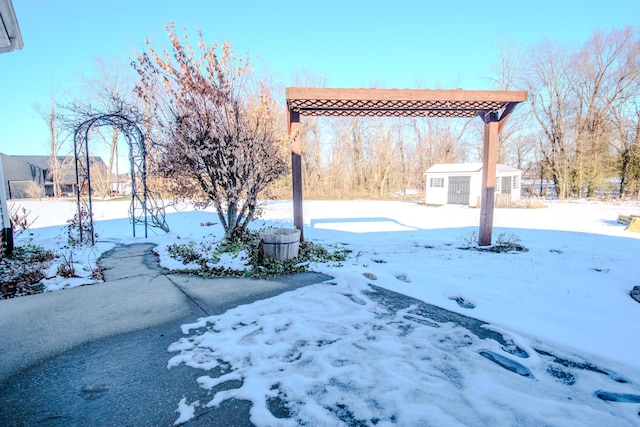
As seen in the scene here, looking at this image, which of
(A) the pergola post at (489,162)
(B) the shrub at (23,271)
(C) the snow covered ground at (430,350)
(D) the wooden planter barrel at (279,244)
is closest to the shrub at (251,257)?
(D) the wooden planter barrel at (279,244)

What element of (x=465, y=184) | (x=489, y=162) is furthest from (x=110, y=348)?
(x=465, y=184)

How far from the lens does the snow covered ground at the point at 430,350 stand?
1.59 metres

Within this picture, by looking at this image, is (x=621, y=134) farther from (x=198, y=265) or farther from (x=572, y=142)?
(x=198, y=265)

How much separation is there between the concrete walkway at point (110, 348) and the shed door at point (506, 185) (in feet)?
53.6

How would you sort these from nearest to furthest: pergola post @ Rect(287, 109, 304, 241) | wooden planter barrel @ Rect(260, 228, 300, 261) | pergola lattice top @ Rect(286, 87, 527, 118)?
wooden planter barrel @ Rect(260, 228, 300, 261) → pergola lattice top @ Rect(286, 87, 527, 118) → pergola post @ Rect(287, 109, 304, 241)

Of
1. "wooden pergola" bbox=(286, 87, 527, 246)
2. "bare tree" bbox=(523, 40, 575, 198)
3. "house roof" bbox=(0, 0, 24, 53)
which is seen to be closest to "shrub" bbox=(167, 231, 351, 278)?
"wooden pergola" bbox=(286, 87, 527, 246)

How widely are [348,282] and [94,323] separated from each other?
8.33ft

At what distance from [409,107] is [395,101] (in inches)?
18.3

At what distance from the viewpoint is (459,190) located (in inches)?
649

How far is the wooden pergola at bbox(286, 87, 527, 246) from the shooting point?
480 cm

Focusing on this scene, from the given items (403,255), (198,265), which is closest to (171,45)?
(198,265)

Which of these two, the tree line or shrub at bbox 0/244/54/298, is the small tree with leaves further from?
shrub at bbox 0/244/54/298

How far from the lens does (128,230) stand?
850cm

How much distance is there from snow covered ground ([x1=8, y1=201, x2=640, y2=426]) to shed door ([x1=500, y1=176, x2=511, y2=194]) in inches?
538
